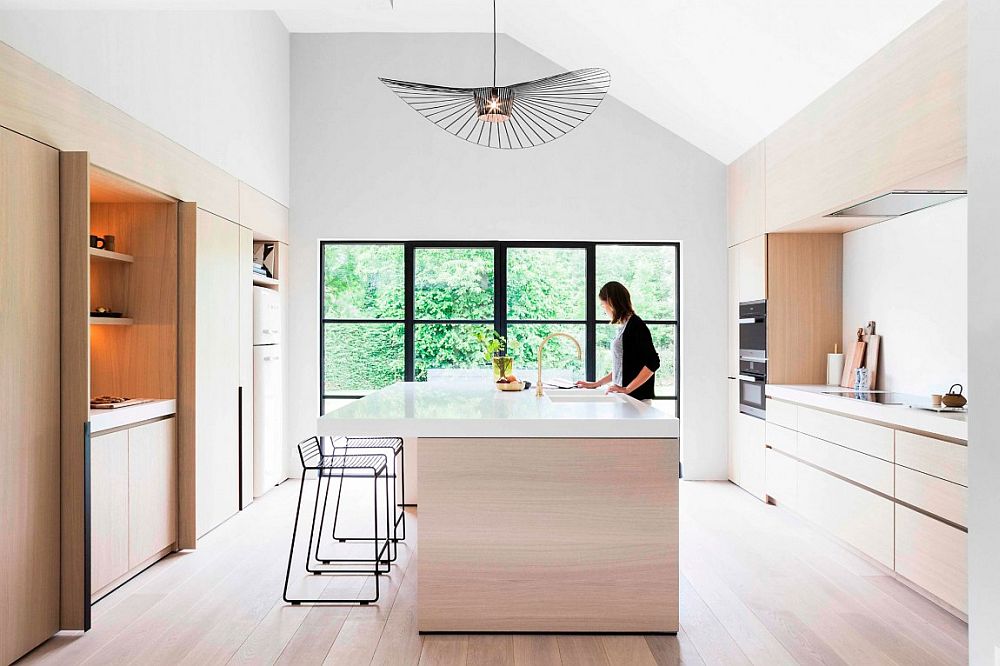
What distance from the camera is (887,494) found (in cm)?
360

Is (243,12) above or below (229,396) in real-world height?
above

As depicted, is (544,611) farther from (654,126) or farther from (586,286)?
(654,126)

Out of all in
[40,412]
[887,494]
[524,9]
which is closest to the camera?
[40,412]

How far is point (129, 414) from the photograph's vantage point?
3572 mm

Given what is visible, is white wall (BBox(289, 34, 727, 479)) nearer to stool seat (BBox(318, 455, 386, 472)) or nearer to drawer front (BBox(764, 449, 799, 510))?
drawer front (BBox(764, 449, 799, 510))

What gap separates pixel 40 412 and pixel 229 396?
189 centimetres

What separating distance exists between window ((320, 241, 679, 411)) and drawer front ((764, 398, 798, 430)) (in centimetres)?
125

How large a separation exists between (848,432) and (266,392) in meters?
3.95

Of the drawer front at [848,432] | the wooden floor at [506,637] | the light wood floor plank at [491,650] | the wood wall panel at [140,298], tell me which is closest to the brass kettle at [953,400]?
the drawer front at [848,432]

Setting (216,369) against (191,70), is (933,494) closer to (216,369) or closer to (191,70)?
(216,369)

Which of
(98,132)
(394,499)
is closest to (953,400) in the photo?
(394,499)

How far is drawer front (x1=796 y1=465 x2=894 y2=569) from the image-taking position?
3.62m

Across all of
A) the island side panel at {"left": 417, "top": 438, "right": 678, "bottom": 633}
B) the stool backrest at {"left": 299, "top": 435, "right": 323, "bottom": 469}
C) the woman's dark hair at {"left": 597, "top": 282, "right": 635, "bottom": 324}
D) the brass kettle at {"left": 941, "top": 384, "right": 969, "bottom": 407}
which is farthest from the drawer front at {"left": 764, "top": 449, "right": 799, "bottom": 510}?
the stool backrest at {"left": 299, "top": 435, "right": 323, "bottom": 469}

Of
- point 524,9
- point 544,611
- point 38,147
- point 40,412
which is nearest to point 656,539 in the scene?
point 544,611
